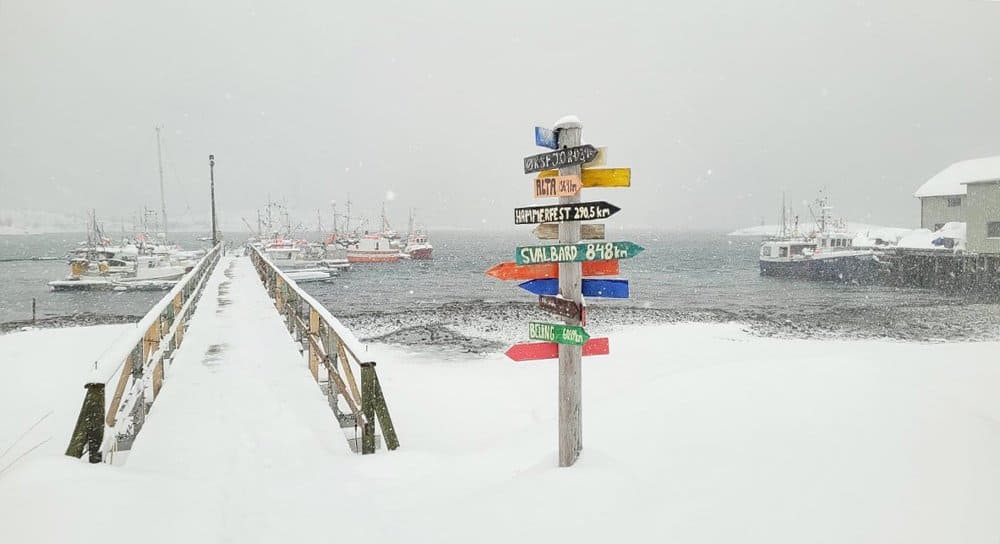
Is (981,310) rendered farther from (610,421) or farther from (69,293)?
(69,293)

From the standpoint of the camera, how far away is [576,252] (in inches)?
188

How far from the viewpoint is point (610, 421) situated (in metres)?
7.02

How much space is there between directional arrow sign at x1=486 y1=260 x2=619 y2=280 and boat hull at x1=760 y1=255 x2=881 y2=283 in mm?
58899

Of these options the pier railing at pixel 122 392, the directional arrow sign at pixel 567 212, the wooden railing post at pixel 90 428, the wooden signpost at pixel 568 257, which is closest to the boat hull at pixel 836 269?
the wooden signpost at pixel 568 257

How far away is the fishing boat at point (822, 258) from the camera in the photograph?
5650 cm

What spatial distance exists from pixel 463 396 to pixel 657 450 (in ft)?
23.3

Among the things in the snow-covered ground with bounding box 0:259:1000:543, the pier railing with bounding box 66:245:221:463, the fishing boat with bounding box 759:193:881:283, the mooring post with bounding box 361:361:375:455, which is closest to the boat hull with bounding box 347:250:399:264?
the fishing boat with bounding box 759:193:881:283

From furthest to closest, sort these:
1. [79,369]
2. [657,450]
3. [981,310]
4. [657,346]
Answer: [981,310] → [657,346] → [79,369] → [657,450]

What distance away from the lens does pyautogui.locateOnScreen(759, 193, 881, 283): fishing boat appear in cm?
5650

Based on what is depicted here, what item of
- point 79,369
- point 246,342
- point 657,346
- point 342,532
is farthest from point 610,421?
point 79,369

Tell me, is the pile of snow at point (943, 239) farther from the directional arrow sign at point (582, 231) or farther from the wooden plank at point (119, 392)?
the wooden plank at point (119, 392)

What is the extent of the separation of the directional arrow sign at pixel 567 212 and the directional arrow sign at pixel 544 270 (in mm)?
415

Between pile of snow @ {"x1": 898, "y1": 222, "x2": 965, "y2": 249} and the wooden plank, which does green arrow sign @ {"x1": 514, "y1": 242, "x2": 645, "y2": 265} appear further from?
pile of snow @ {"x1": 898, "y1": 222, "x2": 965, "y2": 249}

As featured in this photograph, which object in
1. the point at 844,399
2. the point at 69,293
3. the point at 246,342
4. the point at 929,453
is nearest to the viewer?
the point at 929,453
